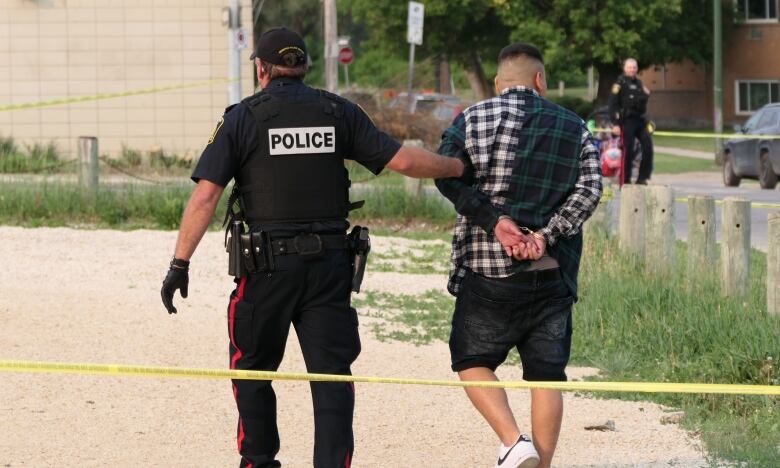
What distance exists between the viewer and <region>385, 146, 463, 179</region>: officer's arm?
17.9 ft

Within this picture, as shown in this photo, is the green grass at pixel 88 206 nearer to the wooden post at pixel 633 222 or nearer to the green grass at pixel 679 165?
the wooden post at pixel 633 222

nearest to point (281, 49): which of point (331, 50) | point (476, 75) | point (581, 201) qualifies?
point (581, 201)

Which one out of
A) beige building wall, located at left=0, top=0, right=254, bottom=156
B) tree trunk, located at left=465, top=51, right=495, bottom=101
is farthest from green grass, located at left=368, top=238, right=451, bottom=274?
tree trunk, located at left=465, top=51, right=495, bottom=101

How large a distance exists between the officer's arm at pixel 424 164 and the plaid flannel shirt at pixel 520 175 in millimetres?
63

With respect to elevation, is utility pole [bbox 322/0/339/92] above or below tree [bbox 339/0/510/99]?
below

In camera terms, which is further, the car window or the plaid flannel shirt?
the car window

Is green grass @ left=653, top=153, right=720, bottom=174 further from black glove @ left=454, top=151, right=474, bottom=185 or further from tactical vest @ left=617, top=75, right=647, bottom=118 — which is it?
black glove @ left=454, top=151, right=474, bottom=185

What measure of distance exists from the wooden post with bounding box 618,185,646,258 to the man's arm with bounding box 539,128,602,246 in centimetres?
577

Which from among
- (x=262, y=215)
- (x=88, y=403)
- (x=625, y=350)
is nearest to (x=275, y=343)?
(x=262, y=215)

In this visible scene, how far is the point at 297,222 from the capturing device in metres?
5.47

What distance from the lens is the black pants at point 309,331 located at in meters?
5.45

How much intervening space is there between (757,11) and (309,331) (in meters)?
47.1

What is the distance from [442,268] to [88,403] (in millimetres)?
5490

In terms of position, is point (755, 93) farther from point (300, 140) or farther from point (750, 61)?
point (300, 140)
